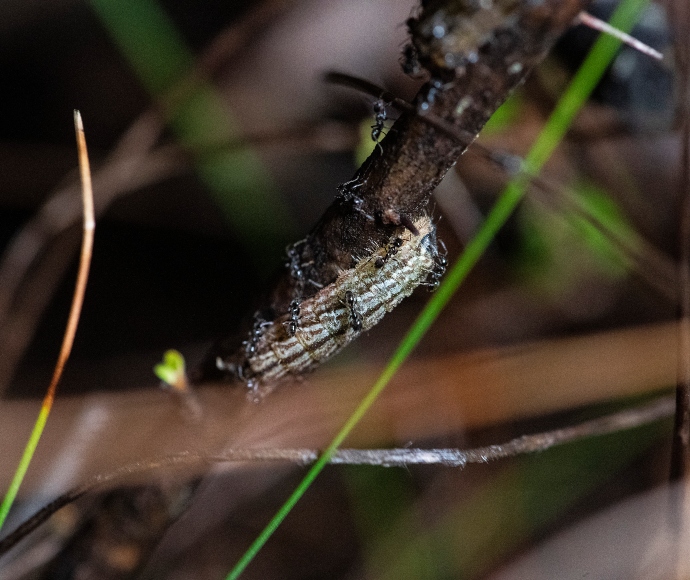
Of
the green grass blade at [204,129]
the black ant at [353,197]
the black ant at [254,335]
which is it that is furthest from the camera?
the green grass blade at [204,129]

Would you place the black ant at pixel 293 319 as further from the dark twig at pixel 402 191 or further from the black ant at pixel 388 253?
the black ant at pixel 388 253

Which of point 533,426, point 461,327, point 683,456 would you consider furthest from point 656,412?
point 461,327

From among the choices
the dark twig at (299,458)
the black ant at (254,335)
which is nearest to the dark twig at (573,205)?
the black ant at (254,335)

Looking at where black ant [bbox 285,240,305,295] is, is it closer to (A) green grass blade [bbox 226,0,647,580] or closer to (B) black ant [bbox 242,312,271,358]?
(B) black ant [bbox 242,312,271,358]

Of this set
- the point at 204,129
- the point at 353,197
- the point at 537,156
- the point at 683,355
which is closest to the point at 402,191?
the point at 353,197

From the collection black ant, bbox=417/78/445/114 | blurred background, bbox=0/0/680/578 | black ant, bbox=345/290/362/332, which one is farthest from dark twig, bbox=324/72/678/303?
black ant, bbox=345/290/362/332

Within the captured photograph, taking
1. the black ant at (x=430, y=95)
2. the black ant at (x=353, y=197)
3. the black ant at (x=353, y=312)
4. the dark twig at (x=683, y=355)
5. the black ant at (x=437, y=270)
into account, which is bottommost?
the dark twig at (x=683, y=355)

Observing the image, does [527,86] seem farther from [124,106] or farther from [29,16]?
[29,16]

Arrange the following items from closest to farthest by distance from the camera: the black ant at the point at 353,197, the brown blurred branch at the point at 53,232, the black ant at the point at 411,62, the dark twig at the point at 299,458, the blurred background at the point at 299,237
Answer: the black ant at the point at 411,62, the black ant at the point at 353,197, the dark twig at the point at 299,458, the blurred background at the point at 299,237, the brown blurred branch at the point at 53,232
